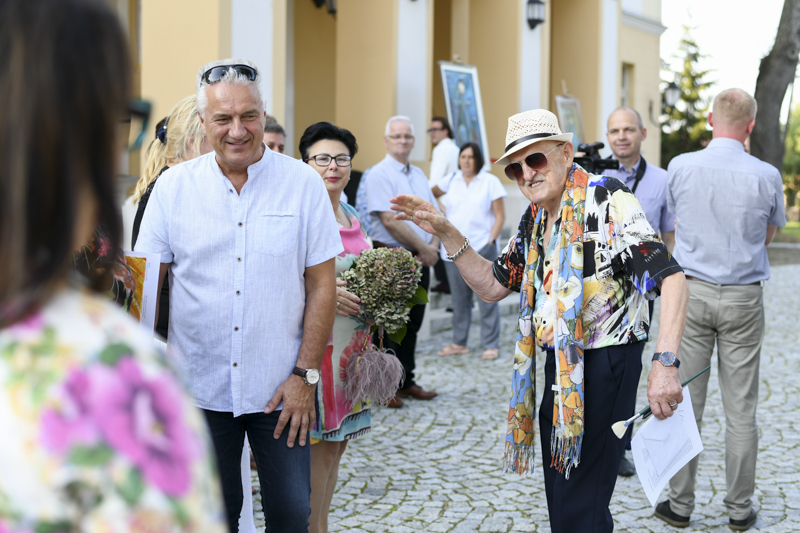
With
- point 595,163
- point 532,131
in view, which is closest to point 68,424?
point 532,131

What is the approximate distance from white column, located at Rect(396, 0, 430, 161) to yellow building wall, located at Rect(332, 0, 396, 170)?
13 cm

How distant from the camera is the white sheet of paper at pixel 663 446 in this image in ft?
9.05

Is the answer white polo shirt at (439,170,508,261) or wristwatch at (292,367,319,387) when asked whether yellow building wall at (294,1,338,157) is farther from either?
wristwatch at (292,367,319,387)

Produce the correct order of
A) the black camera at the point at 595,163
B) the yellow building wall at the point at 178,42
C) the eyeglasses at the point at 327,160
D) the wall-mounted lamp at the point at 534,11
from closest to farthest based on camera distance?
the eyeglasses at the point at 327,160
the black camera at the point at 595,163
the yellow building wall at the point at 178,42
the wall-mounted lamp at the point at 534,11

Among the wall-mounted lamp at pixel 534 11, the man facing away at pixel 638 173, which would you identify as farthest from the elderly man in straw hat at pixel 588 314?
the wall-mounted lamp at pixel 534 11

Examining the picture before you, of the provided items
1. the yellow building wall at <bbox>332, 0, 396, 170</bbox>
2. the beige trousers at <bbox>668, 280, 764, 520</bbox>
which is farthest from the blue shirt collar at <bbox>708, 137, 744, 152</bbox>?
the yellow building wall at <bbox>332, 0, 396, 170</bbox>

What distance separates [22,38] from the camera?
34.1 inches

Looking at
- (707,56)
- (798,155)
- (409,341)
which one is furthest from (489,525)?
(798,155)

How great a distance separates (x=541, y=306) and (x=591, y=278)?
216 mm

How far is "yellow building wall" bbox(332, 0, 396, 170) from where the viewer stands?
10.2m

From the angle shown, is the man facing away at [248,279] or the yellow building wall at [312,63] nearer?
the man facing away at [248,279]

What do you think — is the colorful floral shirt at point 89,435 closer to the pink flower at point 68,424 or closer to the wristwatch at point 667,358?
the pink flower at point 68,424

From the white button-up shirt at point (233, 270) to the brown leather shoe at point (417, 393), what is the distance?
418cm

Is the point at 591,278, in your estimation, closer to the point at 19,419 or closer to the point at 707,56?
the point at 19,419
